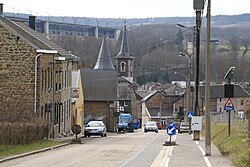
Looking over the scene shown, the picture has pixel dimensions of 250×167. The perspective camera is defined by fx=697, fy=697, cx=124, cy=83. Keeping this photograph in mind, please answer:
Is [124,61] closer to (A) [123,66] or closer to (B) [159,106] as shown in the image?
(A) [123,66]

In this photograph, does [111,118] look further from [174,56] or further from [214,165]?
[174,56]

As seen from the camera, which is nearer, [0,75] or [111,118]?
[0,75]

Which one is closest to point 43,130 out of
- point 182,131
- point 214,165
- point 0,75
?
point 0,75

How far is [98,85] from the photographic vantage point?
256 feet

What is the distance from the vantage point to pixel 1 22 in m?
43.3

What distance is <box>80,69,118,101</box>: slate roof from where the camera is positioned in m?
75.9

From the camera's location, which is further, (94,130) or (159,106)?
(159,106)

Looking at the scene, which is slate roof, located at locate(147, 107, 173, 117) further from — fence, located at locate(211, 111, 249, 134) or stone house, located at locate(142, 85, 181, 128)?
fence, located at locate(211, 111, 249, 134)

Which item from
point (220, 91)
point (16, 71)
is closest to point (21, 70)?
point (16, 71)

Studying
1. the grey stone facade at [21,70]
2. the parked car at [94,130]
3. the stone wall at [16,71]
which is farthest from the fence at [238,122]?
the stone wall at [16,71]

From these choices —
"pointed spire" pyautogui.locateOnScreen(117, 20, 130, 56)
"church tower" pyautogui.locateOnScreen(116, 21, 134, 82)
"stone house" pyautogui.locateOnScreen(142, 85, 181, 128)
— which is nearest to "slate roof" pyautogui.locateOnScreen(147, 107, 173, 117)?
"stone house" pyautogui.locateOnScreen(142, 85, 181, 128)

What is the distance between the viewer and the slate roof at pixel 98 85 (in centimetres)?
7594

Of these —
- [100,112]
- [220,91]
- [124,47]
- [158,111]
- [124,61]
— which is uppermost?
[124,47]

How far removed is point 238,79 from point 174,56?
36.0m
